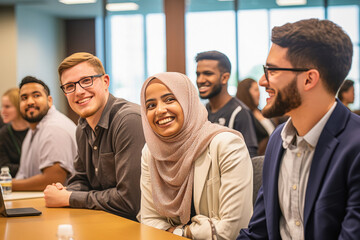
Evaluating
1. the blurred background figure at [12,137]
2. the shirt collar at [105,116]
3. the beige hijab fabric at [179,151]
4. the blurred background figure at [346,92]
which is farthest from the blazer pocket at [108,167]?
the blurred background figure at [346,92]

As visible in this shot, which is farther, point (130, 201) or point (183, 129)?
point (130, 201)

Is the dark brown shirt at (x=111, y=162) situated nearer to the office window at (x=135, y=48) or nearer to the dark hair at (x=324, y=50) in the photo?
the dark hair at (x=324, y=50)

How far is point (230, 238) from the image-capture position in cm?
200

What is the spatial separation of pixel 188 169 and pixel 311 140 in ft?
2.41

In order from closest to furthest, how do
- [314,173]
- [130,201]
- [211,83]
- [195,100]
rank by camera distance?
[314,173], [195,100], [130,201], [211,83]

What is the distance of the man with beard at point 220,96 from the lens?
12.0 ft

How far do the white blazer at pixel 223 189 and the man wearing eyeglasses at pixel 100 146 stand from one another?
408mm

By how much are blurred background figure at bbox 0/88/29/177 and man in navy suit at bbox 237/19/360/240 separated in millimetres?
2898

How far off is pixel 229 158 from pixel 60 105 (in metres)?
7.51

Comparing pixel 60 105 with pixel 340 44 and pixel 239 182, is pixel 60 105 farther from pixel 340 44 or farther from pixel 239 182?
pixel 340 44

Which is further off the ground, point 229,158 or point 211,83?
point 211,83

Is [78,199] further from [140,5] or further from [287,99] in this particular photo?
[140,5]

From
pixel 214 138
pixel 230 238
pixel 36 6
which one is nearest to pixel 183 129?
pixel 214 138

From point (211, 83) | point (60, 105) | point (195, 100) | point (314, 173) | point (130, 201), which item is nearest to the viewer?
A: point (314, 173)
